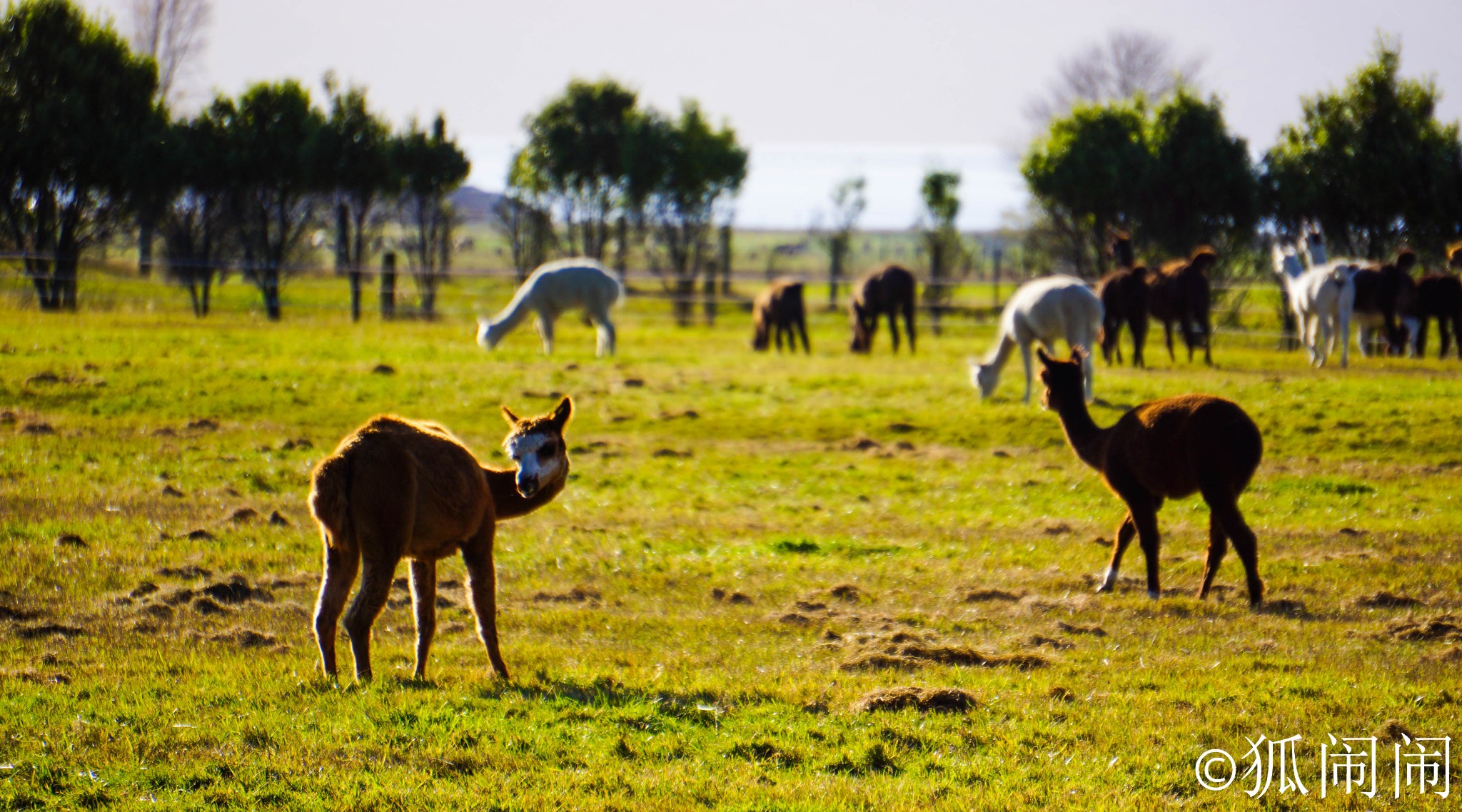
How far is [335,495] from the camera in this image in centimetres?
552

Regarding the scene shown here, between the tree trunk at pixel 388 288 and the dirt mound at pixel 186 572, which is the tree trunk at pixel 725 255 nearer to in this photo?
the tree trunk at pixel 388 288

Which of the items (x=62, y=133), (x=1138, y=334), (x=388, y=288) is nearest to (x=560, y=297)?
(x=388, y=288)

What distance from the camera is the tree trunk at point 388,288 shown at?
27469 millimetres

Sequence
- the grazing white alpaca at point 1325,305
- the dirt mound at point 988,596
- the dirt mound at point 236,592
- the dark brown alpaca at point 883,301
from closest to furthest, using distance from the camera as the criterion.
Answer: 1. the dirt mound at point 236,592
2. the dirt mound at point 988,596
3. the grazing white alpaca at point 1325,305
4. the dark brown alpaca at point 883,301

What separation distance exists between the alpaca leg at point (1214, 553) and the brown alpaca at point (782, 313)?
1793 centimetres

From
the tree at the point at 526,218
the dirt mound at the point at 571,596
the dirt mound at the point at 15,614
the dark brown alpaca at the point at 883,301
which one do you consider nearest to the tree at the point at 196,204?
the tree at the point at 526,218

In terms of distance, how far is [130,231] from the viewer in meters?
27.9

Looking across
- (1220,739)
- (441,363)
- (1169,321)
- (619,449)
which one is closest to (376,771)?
(1220,739)

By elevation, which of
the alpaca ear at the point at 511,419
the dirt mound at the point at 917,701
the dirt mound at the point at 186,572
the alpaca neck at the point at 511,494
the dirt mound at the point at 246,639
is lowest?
the dirt mound at the point at 246,639

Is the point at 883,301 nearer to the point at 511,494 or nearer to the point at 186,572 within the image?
the point at 186,572

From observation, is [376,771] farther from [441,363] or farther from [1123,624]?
[441,363]

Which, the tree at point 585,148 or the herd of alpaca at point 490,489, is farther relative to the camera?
the tree at point 585,148

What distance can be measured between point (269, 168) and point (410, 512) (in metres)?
23.4

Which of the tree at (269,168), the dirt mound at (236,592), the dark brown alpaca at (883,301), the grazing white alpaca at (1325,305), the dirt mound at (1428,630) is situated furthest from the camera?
the tree at (269,168)
